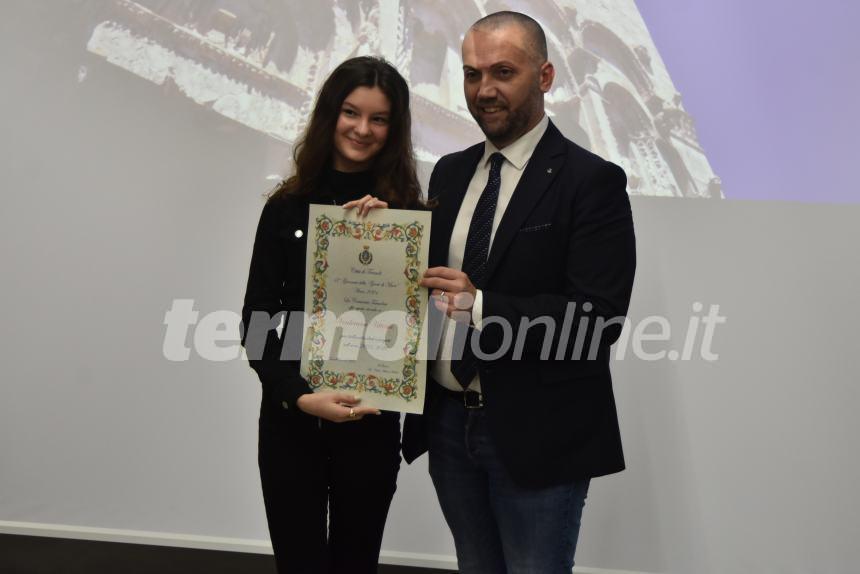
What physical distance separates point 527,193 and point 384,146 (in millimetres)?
331

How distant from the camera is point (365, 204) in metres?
1.37

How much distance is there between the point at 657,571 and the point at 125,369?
225 centimetres

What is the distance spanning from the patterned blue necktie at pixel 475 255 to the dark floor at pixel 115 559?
1.71 m

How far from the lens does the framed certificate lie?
1.37 metres

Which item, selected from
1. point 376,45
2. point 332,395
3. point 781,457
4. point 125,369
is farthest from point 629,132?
point 125,369

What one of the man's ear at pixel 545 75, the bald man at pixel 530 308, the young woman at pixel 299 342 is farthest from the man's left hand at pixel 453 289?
the man's ear at pixel 545 75

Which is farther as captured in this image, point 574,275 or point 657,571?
point 657,571

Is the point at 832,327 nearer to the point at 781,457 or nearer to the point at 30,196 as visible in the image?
the point at 781,457

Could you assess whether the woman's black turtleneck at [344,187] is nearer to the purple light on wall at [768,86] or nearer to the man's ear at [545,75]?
the man's ear at [545,75]

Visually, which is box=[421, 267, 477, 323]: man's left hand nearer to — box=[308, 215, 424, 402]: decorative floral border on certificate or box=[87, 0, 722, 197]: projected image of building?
box=[308, 215, 424, 402]: decorative floral border on certificate

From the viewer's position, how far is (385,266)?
137cm

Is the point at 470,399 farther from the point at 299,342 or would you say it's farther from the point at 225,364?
the point at 225,364

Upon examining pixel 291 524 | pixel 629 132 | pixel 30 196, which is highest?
pixel 629 132

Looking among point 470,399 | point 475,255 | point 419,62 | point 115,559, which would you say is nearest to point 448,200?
point 475,255
